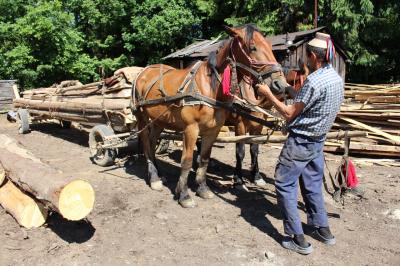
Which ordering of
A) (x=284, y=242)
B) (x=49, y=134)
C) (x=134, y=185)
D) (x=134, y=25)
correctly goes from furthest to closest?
(x=134, y=25), (x=49, y=134), (x=134, y=185), (x=284, y=242)

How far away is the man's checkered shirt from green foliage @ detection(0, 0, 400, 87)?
49.7 feet

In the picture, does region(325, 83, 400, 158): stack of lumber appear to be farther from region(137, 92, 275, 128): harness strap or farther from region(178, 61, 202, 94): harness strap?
region(178, 61, 202, 94): harness strap

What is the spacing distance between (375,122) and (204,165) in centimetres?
467

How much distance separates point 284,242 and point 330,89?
1757 millimetres

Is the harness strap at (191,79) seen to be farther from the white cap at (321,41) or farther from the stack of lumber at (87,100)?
the stack of lumber at (87,100)

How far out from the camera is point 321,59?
13.1 feet

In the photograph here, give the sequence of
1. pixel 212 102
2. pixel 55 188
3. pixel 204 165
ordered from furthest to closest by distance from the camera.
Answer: pixel 204 165
pixel 212 102
pixel 55 188

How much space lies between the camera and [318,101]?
395cm

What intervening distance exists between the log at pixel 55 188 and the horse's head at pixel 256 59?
234 centimetres

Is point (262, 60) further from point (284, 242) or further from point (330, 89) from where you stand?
point (284, 242)

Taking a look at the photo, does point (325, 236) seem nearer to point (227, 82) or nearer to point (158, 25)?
point (227, 82)

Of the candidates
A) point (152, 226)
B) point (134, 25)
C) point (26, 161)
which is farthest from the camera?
point (134, 25)

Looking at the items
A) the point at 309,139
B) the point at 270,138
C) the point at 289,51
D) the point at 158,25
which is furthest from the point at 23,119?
the point at 158,25

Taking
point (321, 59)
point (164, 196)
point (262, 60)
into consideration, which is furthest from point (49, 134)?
point (321, 59)
